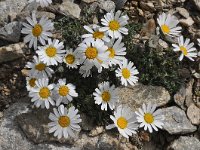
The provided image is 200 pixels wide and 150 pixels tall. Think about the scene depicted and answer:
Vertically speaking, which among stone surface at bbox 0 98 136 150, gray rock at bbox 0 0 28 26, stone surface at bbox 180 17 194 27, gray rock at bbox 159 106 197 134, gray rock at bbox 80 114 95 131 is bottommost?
stone surface at bbox 0 98 136 150

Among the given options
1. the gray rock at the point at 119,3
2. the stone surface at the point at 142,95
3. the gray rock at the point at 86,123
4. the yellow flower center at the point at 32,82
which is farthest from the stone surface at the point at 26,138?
the gray rock at the point at 119,3

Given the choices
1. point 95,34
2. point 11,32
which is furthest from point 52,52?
point 11,32

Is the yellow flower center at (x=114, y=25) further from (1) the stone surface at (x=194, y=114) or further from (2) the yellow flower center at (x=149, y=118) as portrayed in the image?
(1) the stone surface at (x=194, y=114)

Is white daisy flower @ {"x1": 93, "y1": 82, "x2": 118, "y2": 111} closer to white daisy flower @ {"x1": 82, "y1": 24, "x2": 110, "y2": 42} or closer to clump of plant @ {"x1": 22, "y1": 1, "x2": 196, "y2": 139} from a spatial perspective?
clump of plant @ {"x1": 22, "y1": 1, "x2": 196, "y2": 139}

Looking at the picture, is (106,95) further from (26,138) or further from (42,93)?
(26,138)

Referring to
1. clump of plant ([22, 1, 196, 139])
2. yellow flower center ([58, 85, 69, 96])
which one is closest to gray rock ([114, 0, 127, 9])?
clump of plant ([22, 1, 196, 139])

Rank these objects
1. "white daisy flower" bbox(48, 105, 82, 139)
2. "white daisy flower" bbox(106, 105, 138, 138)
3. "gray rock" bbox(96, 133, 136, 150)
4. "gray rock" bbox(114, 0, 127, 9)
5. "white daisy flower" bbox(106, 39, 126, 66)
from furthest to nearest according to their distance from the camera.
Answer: "gray rock" bbox(114, 0, 127, 9) → "gray rock" bbox(96, 133, 136, 150) → "white daisy flower" bbox(106, 39, 126, 66) → "white daisy flower" bbox(106, 105, 138, 138) → "white daisy flower" bbox(48, 105, 82, 139)

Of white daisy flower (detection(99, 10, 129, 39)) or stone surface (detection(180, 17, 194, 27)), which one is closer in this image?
white daisy flower (detection(99, 10, 129, 39))
